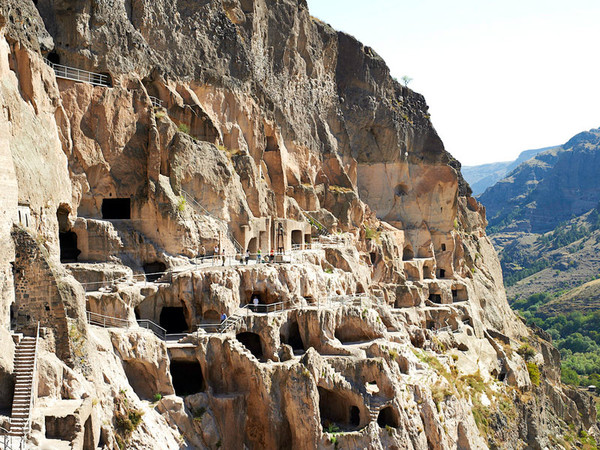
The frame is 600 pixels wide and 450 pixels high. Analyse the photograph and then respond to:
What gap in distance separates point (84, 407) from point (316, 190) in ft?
135

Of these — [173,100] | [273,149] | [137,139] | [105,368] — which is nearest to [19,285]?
[105,368]

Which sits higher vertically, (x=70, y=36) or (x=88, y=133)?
(x=70, y=36)

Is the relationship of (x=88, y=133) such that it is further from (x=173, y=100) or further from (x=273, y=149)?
(x=273, y=149)

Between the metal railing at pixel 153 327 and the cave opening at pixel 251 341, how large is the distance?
12.3ft

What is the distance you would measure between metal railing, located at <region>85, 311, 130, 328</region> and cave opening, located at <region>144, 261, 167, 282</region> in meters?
6.04

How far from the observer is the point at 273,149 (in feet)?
183

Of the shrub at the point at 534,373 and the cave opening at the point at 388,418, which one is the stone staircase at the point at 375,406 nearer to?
the cave opening at the point at 388,418

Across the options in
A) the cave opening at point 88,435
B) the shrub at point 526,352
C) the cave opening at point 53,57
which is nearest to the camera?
the cave opening at point 88,435

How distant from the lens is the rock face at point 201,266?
89.7 ft

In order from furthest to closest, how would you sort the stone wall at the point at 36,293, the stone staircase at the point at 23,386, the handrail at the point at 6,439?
the stone wall at the point at 36,293
the stone staircase at the point at 23,386
the handrail at the point at 6,439

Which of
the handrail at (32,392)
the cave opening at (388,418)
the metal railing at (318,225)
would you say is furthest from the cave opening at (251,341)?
the metal railing at (318,225)

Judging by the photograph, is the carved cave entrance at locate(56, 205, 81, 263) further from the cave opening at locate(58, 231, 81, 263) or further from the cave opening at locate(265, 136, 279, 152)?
the cave opening at locate(265, 136, 279, 152)

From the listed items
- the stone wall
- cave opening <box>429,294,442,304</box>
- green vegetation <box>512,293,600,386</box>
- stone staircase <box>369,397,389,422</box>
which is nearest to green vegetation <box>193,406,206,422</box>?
the stone wall

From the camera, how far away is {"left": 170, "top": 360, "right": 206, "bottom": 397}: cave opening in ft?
109
